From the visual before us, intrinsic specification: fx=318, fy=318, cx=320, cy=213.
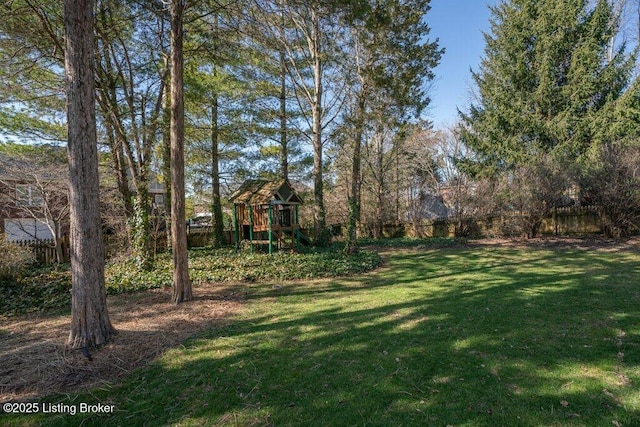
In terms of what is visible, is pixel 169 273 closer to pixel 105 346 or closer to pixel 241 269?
pixel 241 269

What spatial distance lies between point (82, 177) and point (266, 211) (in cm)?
747

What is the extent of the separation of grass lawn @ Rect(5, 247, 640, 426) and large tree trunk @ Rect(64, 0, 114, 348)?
44.7 inches

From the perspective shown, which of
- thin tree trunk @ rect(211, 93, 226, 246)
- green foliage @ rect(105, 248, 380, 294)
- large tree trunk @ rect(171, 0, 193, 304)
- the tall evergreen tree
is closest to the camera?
large tree trunk @ rect(171, 0, 193, 304)

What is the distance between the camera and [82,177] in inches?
152

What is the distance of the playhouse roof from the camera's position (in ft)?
36.4

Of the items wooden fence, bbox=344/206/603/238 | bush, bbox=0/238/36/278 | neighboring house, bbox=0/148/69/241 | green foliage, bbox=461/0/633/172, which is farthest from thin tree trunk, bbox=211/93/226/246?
green foliage, bbox=461/0/633/172

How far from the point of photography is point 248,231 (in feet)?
41.8

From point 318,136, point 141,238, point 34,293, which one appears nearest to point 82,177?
point 34,293

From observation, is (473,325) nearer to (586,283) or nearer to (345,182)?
(586,283)

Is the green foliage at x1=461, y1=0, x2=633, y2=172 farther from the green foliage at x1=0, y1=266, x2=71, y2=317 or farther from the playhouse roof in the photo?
the green foliage at x1=0, y1=266, x2=71, y2=317

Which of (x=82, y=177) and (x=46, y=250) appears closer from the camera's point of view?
(x=82, y=177)

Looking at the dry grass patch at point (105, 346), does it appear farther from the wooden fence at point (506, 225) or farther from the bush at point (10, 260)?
the wooden fence at point (506, 225)

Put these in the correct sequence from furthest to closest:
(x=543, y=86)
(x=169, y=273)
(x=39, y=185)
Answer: (x=543, y=86) → (x=39, y=185) → (x=169, y=273)

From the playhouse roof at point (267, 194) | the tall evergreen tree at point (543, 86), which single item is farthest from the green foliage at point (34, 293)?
the tall evergreen tree at point (543, 86)
